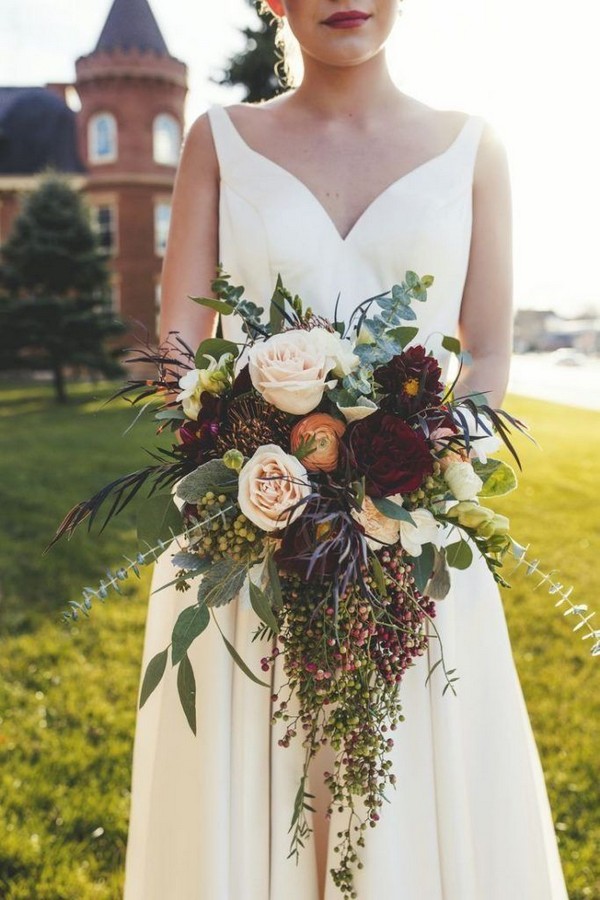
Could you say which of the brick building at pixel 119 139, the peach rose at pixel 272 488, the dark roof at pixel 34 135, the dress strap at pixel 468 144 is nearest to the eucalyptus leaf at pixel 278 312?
the peach rose at pixel 272 488

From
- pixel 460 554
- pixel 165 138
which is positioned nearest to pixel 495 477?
pixel 460 554

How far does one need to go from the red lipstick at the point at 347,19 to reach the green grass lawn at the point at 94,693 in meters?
1.02

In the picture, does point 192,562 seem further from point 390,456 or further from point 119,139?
point 119,139

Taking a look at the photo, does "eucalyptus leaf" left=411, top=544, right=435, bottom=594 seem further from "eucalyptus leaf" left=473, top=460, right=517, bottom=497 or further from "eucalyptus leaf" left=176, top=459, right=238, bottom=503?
"eucalyptus leaf" left=176, top=459, right=238, bottom=503

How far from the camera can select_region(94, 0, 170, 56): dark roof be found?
23891 mm

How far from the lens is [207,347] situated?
4.84 feet

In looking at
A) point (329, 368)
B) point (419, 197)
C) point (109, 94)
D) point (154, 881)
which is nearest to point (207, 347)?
point (329, 368)

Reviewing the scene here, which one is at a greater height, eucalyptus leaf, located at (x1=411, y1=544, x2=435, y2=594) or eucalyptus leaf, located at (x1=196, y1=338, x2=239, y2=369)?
eucalyptus leaf, located at (x1=196, y1=338, x2=239, y2=369)

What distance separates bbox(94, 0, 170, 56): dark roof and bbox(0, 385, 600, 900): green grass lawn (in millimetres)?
19877

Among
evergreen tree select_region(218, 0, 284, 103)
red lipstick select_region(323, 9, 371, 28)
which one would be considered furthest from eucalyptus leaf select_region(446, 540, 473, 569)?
evergreen tree select_region(218, 0, 284, 103)

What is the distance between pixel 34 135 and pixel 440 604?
1118 inches

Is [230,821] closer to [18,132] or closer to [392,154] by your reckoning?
[392,154]

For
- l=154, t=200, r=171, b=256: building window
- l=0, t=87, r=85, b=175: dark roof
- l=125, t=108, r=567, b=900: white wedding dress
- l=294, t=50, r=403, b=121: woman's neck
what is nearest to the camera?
l=125, t=108, r=567, b=900: white wedding dress

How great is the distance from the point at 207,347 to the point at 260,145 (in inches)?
30.5
